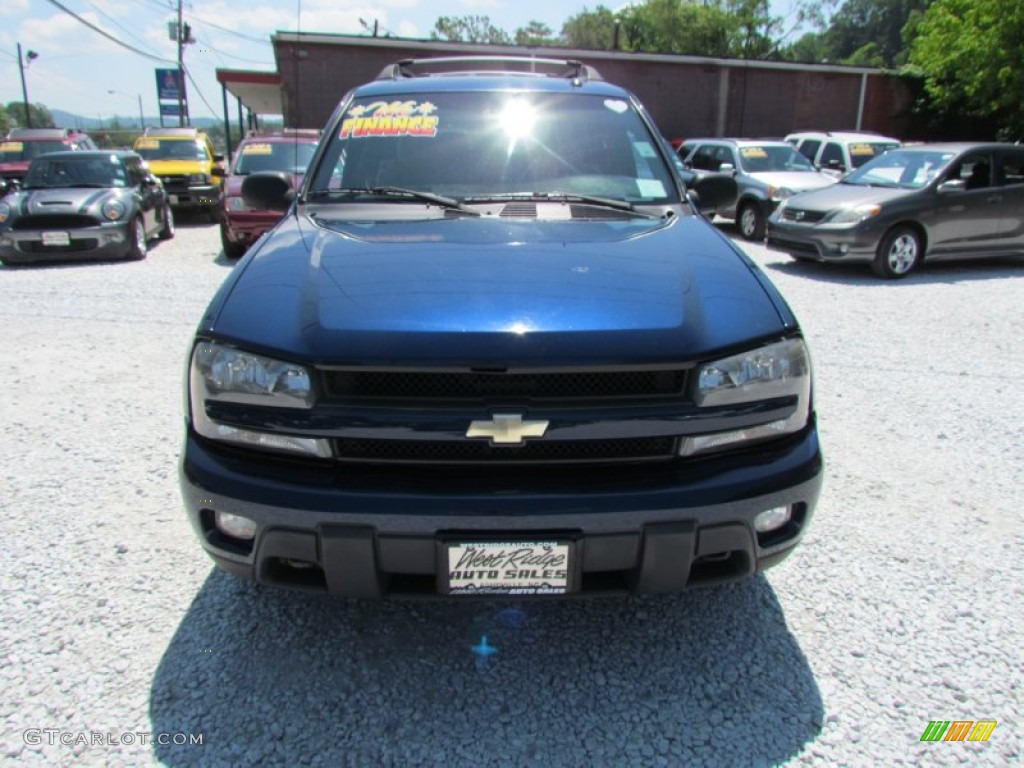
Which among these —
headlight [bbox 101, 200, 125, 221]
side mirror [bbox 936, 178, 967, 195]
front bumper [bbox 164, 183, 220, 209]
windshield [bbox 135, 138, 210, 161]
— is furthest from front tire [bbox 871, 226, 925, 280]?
windshield [bbox 135, 138, 210, 161]

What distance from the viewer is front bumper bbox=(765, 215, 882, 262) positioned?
8914 mm

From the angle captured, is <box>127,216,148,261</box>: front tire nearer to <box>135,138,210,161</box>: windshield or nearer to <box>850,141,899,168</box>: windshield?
<box>135,138,210,161</box>: windshield

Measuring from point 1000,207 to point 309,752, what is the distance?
10.6 meters

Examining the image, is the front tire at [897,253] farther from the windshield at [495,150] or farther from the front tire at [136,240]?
the front tire at [136,240]

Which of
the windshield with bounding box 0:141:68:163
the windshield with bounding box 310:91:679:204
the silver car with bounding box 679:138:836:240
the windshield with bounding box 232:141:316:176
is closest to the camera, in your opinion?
the windshield with bounding box 310:91:679:204

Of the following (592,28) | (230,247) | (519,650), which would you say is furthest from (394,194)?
(592,28)

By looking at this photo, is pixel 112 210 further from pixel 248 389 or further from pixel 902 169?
pixel 902 169

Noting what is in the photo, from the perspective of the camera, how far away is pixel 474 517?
1890 millimetres

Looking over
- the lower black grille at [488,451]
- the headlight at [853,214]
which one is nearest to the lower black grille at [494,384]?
the lower black grille at [488,451]

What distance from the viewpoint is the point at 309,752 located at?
1999 millimetres

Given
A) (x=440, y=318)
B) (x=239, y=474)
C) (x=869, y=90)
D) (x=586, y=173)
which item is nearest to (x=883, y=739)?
(x=440, y=318)

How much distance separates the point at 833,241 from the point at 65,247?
9.82 metres

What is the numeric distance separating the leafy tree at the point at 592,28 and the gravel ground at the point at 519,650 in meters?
62.1

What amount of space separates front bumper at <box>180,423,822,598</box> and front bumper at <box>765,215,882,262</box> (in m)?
7.82
